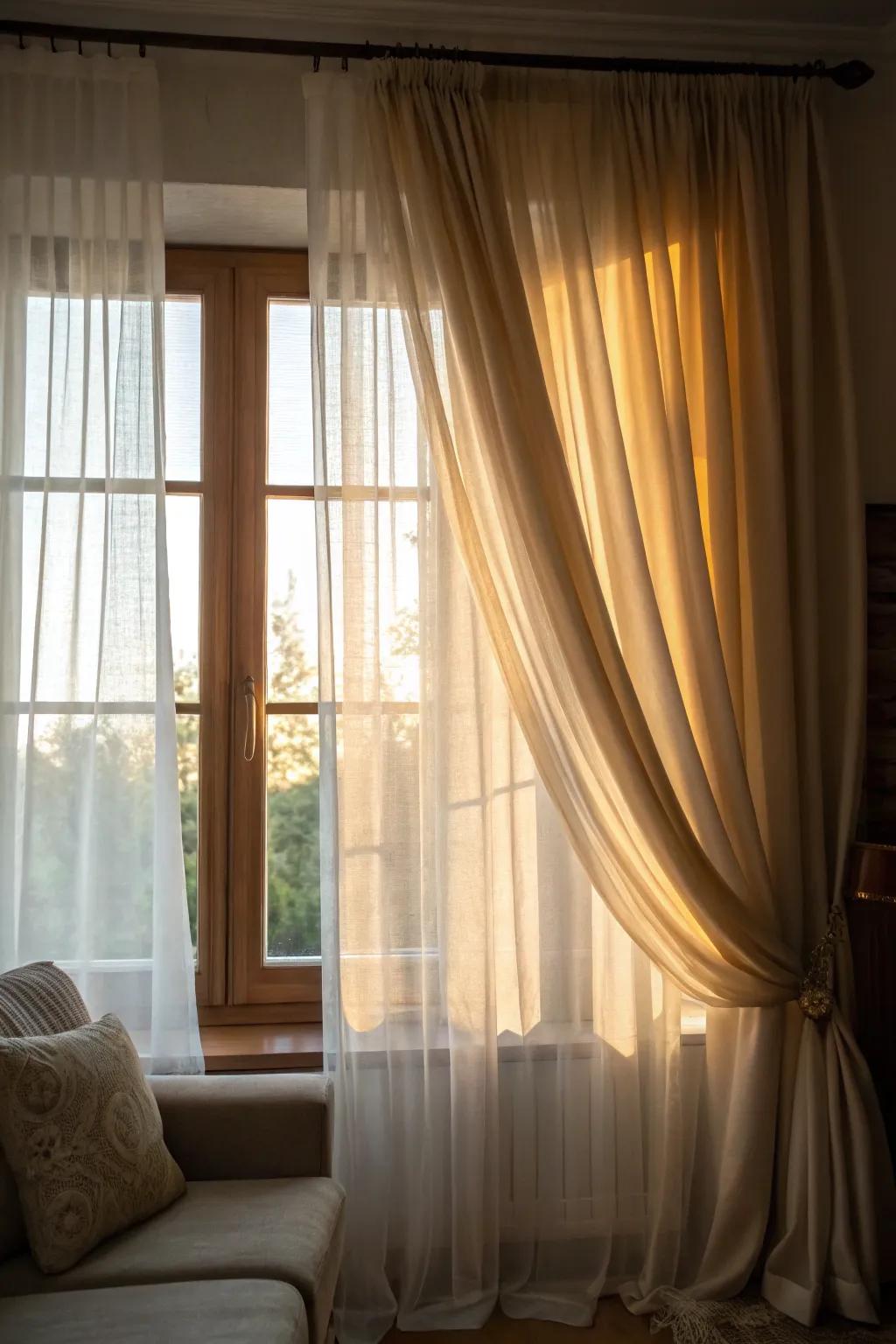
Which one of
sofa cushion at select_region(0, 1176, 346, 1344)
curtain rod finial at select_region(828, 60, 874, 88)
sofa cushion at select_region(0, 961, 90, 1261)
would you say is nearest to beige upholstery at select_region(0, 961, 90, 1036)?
sofa cushion at select_region(0, 961, 90, 1261)

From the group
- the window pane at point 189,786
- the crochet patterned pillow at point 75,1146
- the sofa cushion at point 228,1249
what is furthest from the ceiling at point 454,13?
the sofa cushion at point 228,1249

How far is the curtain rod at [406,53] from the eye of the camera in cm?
269

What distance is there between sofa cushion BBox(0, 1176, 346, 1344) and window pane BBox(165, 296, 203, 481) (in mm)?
1848

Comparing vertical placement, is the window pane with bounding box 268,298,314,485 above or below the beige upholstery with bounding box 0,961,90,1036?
above

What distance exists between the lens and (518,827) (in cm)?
273

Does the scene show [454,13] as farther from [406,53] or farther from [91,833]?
[91,833]

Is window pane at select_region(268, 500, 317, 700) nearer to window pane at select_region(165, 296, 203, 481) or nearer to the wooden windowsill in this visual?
window pane at select_region(165, 296, 203, 481)

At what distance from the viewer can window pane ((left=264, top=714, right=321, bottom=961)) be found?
118 inches

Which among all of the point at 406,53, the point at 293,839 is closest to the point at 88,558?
the point at 293,839

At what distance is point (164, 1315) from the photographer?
1715 millimetres

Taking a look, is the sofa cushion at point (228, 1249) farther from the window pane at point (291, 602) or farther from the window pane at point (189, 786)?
the window pane at point (291, 602)

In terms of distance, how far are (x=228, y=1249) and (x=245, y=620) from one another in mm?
1627

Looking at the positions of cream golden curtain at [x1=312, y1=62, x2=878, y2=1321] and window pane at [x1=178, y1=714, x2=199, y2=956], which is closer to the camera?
cream golden curtain at [x1=312, y1=62, x2=878, y2=1321]

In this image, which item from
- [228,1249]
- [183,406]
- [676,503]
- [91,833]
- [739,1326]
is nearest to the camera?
[228,1249]
